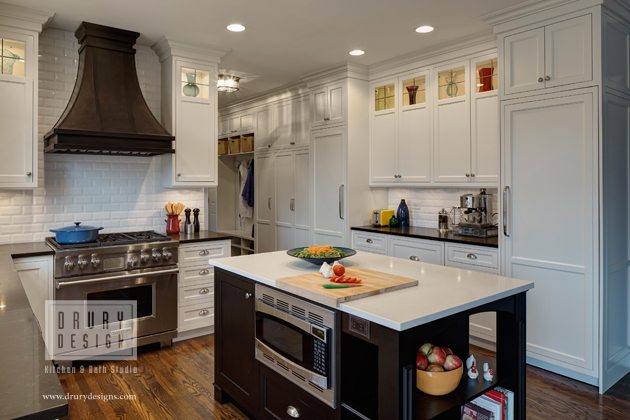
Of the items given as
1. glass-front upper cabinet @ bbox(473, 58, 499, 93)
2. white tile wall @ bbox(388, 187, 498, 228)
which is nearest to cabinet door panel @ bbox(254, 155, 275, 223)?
white tile wall @ bbox(388, 187, 498, 228)

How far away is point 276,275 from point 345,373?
2.13ft

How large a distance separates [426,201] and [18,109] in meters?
3.80

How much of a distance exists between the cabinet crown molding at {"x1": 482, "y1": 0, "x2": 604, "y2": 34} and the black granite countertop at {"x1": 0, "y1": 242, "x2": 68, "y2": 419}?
3545 millimetres

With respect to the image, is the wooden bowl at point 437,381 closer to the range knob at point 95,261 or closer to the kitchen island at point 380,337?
the kitchen island at point 380,337

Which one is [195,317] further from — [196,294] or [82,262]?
[82,262]

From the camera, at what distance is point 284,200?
597 centimetres

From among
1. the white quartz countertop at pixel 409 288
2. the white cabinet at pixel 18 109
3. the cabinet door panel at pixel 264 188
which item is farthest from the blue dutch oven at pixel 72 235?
the cabinet door panel at pixel 264 188

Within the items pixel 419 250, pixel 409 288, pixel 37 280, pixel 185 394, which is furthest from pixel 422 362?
pixel 37 280

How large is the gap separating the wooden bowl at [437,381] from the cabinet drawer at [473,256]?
1.88 meters

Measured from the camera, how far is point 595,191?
116 inches

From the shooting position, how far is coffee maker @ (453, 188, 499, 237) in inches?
156

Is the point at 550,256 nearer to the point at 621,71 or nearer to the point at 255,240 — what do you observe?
the point at 621,71

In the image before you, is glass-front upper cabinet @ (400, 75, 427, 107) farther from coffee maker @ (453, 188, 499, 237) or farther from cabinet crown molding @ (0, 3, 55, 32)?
cabinet crown molding @ (0, 3, 55, 32)

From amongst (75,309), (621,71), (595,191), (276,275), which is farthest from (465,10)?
(75,309)
